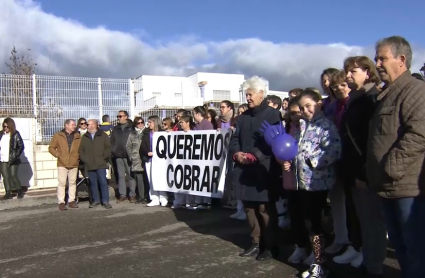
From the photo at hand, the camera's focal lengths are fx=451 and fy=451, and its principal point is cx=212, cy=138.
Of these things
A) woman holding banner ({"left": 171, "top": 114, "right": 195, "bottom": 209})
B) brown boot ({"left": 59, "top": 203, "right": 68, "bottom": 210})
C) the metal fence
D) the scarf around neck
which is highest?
the metal fence

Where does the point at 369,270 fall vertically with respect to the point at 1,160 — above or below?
below

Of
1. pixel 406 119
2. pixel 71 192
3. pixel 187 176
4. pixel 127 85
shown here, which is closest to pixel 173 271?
pixel 406 119

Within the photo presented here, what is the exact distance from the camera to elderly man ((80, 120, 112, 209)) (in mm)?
9922

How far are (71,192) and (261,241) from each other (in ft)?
20.0

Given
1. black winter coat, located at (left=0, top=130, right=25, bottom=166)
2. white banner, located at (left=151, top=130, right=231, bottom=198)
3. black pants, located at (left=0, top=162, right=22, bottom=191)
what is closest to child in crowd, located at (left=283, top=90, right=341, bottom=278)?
white banner, located at (left=151, top=130, right=231, bottom=198)

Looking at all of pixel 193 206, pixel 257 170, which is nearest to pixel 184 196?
pixel 193 206

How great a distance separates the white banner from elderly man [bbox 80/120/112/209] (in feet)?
3.66

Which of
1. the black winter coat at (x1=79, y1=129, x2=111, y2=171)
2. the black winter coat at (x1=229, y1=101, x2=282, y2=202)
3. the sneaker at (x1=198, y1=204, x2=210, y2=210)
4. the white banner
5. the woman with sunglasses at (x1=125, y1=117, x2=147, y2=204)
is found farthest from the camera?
the woman with sunglasses at (x1=125, y1=117, x2=147, y2=204)

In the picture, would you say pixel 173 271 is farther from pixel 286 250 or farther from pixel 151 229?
pixel 151 229

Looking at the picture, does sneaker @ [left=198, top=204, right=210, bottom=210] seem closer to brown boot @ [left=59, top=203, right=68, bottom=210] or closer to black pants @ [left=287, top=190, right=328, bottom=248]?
brown boot @ [left=59, top=203, right=68, bottom=210]

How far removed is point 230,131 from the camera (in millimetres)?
8148

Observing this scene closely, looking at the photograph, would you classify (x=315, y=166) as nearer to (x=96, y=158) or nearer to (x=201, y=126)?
(x=201, y=126)

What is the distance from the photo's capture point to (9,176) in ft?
37.6

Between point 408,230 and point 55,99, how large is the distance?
11844 millimetres
